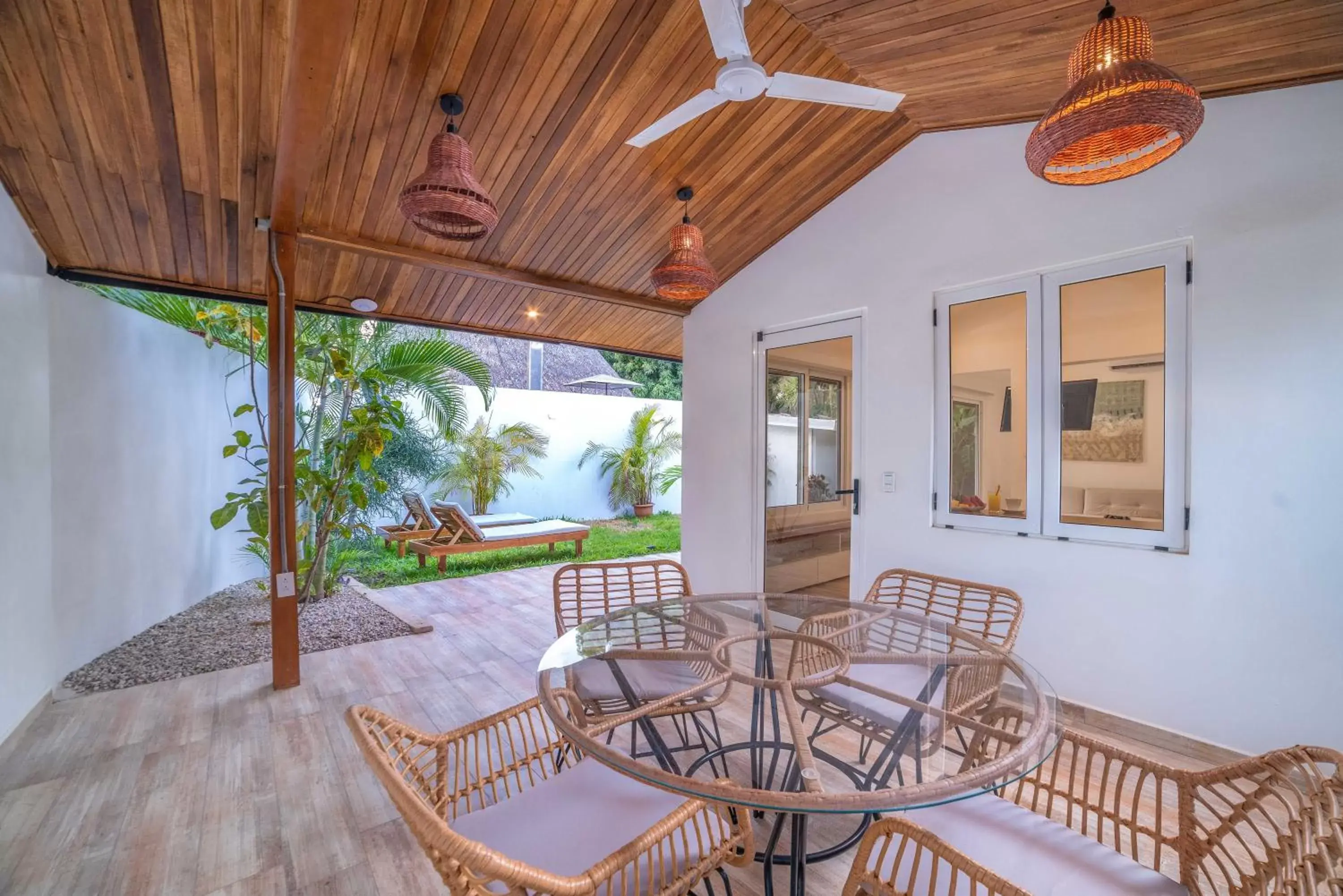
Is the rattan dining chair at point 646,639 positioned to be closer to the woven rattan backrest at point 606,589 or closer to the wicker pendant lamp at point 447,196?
the woven rattan backrest at point 606,589

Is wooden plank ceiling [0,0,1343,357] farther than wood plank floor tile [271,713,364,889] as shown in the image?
Yes

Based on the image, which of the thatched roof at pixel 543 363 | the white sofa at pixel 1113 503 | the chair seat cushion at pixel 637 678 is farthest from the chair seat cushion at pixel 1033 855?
the thatched roof at pixel 543 363

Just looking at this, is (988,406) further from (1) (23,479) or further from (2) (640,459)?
(2) (640,459)

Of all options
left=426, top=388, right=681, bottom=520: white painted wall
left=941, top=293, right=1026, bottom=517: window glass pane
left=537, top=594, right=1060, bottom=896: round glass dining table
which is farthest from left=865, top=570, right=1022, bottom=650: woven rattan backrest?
left=426, top=388, right=681, bottom=520: white painted wall

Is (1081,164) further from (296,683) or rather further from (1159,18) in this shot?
(296,683)

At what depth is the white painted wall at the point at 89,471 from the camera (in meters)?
2.42

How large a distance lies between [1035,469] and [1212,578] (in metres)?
0.77

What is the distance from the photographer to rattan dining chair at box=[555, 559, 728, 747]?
1.59 metres

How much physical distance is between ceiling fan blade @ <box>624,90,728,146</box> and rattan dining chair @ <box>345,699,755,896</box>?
192cm

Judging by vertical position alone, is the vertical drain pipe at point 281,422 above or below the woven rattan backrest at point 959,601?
above

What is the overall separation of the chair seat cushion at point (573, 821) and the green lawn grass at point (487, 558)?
15.2 ft

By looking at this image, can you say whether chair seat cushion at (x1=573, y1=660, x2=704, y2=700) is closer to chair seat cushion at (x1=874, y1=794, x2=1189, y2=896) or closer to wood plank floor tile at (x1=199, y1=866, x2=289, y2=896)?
chair seat cushion at (x1=874, y1=794, x2=1189, y2=896)

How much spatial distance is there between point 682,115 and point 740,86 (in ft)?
1.35

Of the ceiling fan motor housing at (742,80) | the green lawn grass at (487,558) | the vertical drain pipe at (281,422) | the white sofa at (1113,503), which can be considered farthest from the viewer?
the green lawn grass at (487,558)
